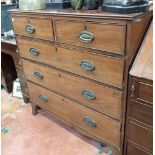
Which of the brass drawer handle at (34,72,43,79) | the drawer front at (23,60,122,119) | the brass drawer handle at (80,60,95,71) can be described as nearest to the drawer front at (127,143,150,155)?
the drawer front at (23,60,122,119)

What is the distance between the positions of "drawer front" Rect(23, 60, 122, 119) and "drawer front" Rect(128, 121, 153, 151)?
10 centimetres

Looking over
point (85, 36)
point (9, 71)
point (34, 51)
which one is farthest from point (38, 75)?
point (9, 71)

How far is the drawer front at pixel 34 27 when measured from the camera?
127 centimetres

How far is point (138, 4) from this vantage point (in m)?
0.96

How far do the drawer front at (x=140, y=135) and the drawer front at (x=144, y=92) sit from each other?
18 centimetres

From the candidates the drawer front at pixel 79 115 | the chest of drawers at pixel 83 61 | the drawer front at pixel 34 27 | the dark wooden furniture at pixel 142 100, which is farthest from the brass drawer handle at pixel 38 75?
the dark wooden furniture at pixel 142 100

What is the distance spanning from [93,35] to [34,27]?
51 cm

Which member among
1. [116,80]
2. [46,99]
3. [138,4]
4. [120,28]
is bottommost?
[46,99]

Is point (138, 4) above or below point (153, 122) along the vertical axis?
above

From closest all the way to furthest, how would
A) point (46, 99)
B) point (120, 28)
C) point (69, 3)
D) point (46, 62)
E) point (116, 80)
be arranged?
point (120, 28)
point (116, 80)
point (69, 3)
point (46, 62)
point (46, 99)

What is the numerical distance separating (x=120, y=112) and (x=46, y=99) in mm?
722

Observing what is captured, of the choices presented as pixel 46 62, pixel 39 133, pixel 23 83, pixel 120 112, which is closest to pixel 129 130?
pixel 120 112

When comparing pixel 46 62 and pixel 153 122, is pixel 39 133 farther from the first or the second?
pixel 153 122

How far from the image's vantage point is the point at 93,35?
Result: 1037 millimetres
